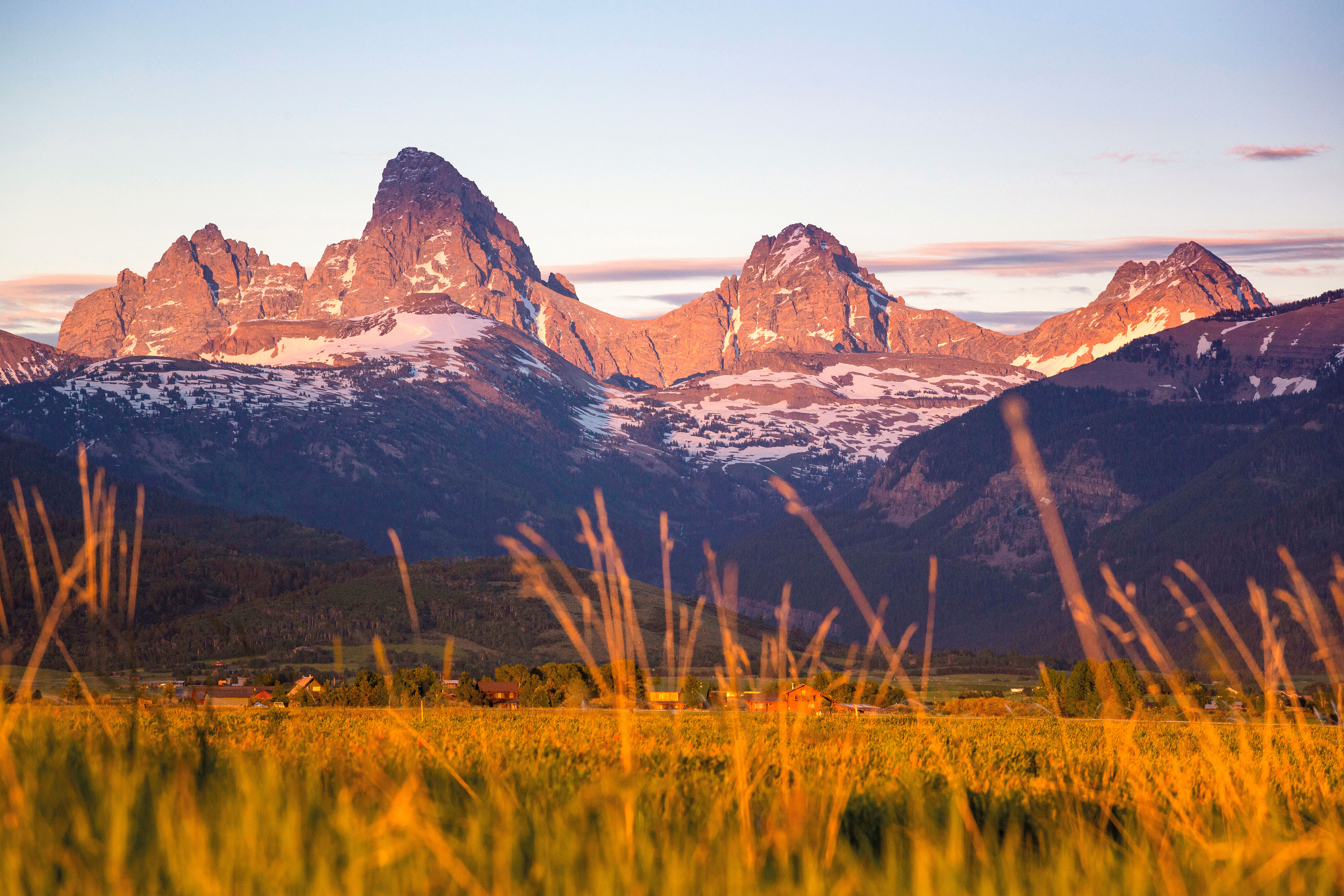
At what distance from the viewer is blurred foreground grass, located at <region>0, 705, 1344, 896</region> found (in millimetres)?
7312

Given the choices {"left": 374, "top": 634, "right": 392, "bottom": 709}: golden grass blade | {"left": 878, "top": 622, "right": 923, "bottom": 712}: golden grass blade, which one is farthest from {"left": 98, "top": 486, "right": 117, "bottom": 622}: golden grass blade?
{"left": 878, "top": 622, "right": 923, "bottom": 712}: golden grass blade

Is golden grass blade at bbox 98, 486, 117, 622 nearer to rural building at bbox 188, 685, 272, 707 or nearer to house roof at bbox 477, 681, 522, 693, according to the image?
rural building at bbox 188, 685, 272, 707

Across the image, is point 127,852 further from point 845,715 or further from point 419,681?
point 419,681

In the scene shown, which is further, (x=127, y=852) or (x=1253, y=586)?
(x=1253, y=586)

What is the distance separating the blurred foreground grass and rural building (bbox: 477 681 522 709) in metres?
120

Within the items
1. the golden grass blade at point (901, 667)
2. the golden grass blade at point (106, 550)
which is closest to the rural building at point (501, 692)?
the golden grass blade at point (901, 667)

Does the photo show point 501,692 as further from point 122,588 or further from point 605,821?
point 605,821

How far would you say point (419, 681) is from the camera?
14225cm

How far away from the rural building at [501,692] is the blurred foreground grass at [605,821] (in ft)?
394

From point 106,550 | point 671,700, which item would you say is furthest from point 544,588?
point 671,700

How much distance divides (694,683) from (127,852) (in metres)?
144

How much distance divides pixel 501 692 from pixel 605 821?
154 meters

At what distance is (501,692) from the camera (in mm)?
158625

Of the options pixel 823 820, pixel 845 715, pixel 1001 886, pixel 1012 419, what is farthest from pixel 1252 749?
pixel 1001 886
